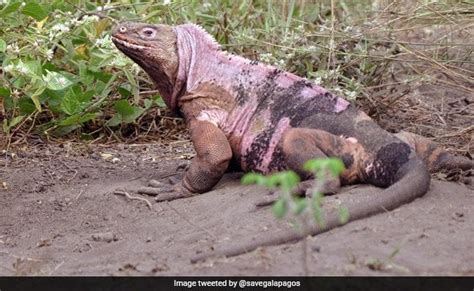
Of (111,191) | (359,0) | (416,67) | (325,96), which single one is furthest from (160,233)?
(359,0)

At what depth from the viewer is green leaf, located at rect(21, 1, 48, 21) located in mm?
7758

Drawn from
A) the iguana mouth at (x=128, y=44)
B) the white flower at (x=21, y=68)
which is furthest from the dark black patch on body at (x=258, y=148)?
the white flower at (x=21, y=68)

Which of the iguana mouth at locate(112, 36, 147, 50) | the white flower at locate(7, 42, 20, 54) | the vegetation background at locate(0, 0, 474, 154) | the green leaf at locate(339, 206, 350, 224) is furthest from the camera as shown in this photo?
the vegetation background at locate(0, 0, 474, 154)

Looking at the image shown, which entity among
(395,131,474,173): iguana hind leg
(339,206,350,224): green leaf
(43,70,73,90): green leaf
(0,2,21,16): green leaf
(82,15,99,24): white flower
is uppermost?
(339,206,350,224): green leaf

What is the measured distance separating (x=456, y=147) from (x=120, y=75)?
2.90 m

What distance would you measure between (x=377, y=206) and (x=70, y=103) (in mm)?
3254

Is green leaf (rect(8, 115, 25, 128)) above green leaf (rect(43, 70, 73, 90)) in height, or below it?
below

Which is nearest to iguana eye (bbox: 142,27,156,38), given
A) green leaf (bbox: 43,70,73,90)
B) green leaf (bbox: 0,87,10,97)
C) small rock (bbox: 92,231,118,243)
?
green leaf (bbox: 43,70,73,90)

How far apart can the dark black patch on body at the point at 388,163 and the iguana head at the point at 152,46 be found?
167 centimetres

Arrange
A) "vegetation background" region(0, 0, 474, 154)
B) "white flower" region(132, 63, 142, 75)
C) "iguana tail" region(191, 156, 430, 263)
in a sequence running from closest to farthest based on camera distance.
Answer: "iguana tail" region(191, 156, 430, 263) → "vegetation background" region(0, 0, 474, 154) → "white flower" region(132, 63, 142, 75)

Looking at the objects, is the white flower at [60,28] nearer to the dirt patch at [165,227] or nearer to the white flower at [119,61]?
the white flower at [119,61]

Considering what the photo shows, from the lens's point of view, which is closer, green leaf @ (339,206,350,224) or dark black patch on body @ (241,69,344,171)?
green leaf @ (339,206,350,224)

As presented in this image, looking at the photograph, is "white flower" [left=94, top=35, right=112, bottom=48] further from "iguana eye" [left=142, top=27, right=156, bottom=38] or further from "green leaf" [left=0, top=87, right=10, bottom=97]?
"iguana eye" [left=142, top=27, right=156, bottom=38]

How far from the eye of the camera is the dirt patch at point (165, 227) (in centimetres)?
474
